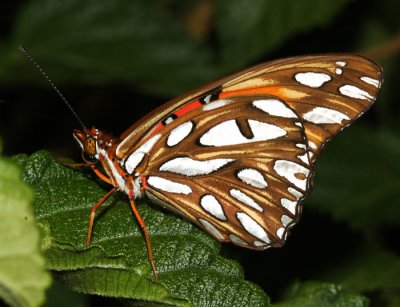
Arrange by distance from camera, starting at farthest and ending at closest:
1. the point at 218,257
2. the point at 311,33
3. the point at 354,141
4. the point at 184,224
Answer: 1. the point at 311,33
2. the point at 354,141
3. the point at 184,224
4. the point at 218,257

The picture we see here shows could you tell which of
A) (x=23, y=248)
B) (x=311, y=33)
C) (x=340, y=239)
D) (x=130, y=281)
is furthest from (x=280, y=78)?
(x=311, y=33)

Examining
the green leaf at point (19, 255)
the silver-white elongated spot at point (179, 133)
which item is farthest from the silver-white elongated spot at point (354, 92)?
the green leaf at point (19, 255)

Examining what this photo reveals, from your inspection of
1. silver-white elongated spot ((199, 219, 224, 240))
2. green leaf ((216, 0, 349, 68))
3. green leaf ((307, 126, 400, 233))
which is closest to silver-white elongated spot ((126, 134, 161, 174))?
silver-white elongated spot ((199, 219, 224, 240))

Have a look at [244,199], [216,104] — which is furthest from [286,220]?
[216,104]

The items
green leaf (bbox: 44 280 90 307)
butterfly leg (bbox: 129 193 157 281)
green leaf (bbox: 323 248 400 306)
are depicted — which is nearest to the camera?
butterfly leg (bbox: 129 193 157 281)

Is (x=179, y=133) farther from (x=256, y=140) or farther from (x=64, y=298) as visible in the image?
(x=64, y=298)

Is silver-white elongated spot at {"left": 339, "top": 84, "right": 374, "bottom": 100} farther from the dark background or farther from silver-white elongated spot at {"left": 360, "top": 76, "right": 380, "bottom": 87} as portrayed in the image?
the dark background

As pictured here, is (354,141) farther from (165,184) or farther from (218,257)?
(218,257)
